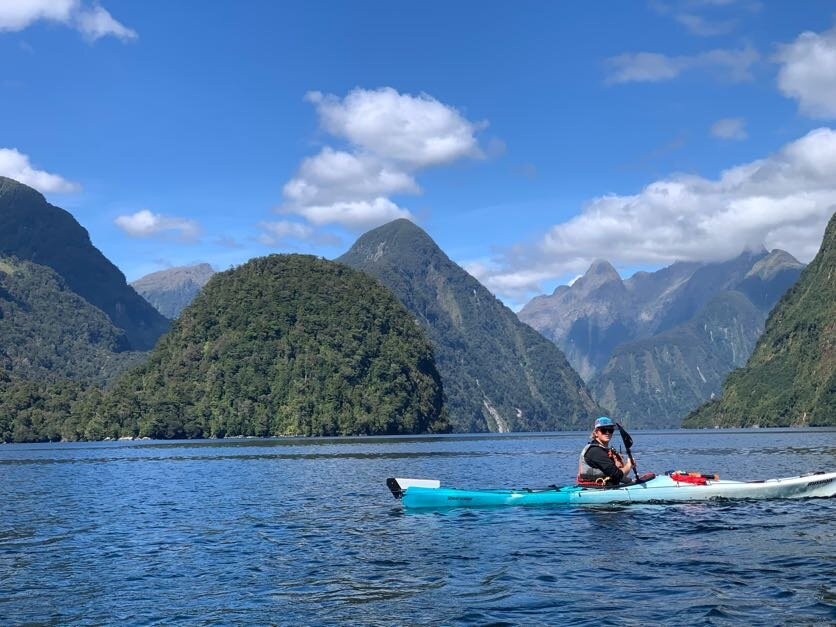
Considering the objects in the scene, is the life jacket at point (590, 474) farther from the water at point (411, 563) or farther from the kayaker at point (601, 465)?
the water at point (411, 563)

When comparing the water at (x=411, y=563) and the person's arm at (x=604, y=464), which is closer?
the water at (x=411, y=563)

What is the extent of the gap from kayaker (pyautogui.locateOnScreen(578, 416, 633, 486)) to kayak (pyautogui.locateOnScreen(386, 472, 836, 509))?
14.5 inches

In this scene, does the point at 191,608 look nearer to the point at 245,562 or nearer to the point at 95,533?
the point at 245,562

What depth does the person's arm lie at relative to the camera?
32.6m

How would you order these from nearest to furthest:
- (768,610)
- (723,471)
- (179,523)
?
1. (768,610)
2. (179,523)
3. (723,471)

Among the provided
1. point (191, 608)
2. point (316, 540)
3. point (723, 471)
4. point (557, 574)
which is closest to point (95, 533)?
point (316, 540)

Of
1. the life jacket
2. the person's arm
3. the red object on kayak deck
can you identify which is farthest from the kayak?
the person's arm

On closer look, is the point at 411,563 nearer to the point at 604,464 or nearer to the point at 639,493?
the point at 604,464

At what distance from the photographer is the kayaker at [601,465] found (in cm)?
3247

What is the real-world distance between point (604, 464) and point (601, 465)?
0.13 meters

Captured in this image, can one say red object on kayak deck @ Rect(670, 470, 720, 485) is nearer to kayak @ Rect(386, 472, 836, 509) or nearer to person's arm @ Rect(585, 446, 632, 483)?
kayak @ Rect(386, 472, 836, 509)

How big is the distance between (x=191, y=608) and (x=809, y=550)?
16748 millimetres

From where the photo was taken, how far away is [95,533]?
32.0m

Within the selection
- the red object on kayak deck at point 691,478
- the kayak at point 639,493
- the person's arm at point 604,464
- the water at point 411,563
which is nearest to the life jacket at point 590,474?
the person's arm at point 604,464
